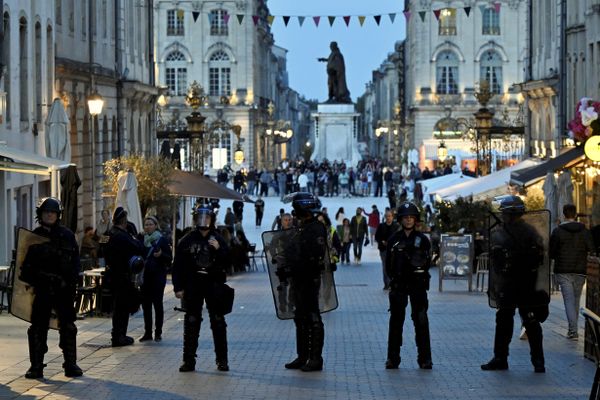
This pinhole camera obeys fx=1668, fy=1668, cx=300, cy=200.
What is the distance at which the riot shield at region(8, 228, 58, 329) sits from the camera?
1616 centimetres

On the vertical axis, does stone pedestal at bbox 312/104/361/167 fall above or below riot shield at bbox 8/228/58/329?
above

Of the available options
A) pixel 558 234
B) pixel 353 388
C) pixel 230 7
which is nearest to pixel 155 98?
pixel 558 234

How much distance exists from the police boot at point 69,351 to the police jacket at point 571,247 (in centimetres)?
599

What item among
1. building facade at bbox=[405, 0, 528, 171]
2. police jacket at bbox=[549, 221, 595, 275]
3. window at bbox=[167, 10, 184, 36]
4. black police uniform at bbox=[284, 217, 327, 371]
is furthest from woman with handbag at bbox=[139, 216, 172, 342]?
window at bbox=[167, 10, 184, 36]

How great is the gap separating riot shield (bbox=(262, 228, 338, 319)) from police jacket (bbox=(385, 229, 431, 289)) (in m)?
0.69

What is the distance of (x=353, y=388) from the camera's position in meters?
15.1

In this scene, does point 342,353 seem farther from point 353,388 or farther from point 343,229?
point 343,229

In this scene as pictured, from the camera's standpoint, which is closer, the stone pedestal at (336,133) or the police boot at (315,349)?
the police boot at (315,349)

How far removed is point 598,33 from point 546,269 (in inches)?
1031

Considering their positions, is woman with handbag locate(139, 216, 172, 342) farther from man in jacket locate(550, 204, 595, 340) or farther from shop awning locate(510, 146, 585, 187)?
shop awning locate(510, 146, 585, 187)

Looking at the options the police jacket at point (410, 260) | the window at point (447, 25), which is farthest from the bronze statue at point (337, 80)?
the police jacket at point (410, 260)

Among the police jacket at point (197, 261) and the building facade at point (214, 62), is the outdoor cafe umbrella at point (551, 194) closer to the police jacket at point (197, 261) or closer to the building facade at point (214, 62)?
the police jacket at point (197, 261)

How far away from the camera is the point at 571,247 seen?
19391 millimetres

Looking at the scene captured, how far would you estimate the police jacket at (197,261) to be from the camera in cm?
1661
